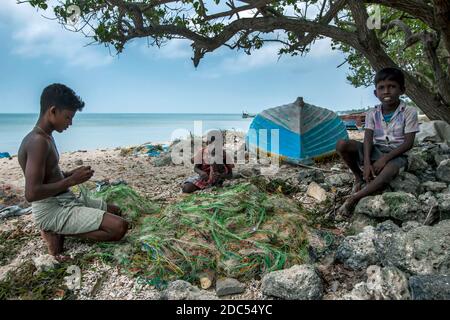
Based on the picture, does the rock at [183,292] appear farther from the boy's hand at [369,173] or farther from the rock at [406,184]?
the rock at [406,184]

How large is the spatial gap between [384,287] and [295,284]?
51cm

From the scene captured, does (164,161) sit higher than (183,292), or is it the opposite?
(164,161)

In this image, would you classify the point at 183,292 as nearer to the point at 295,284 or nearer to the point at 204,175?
the point at 295,284

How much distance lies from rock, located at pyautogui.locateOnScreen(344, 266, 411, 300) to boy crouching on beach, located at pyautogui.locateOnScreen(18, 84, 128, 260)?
188cm

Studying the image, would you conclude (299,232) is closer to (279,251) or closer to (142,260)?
(279,251)

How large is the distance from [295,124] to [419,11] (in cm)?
272

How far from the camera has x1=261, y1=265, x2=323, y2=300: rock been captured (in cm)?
216

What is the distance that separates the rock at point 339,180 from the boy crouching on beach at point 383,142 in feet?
1.55

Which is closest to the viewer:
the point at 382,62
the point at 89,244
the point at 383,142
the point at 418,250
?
the point at 418,250

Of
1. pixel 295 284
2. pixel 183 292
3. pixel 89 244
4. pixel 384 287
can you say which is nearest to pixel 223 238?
pixel 183 292

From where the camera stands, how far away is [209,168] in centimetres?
476

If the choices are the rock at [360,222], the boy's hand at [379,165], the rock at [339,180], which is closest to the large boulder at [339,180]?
the rock at [339,180]

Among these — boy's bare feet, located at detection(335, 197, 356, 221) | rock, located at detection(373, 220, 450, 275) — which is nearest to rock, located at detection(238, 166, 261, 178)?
boy's bare feet, located at detection(335, 197, 356, 221)

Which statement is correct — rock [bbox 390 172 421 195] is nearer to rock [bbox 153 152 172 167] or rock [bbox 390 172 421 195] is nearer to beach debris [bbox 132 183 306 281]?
beach debris [bbox 132 183 306 281]
